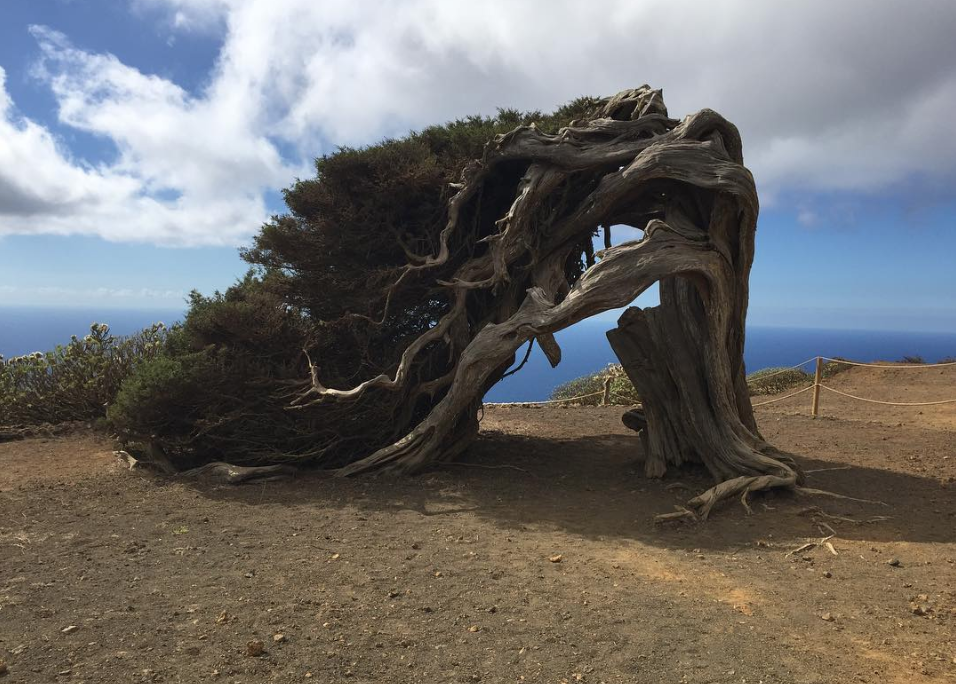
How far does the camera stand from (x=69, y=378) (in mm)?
11133

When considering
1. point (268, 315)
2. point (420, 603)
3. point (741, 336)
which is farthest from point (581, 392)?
point (420, 603)

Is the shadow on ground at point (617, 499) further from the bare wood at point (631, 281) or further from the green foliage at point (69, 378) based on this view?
the green foliage at point (69, 378)

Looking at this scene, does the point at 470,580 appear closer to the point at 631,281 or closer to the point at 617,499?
the point at 617,499

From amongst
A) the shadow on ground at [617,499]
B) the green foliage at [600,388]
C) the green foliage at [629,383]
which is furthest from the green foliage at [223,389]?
the green foliage at [629,383]

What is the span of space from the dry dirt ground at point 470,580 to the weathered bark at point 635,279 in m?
0.55

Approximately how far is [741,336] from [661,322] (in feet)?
3.41

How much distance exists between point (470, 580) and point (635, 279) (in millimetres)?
3803

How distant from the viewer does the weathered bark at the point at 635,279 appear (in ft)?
23.1

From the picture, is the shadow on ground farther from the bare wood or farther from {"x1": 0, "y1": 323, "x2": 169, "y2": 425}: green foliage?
{"x1": 0, "y1": 323, "x2": 169, "y2": 425}: green foliage

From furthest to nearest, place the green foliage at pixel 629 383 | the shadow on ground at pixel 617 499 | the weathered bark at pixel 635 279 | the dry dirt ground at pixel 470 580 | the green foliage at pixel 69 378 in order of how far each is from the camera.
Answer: the green foliage at pixel 629 383 < the green foliage at pixel 69 378 < the weathered bark at pixel 635 279 < the shadow on ground at pixel 617 499 < the dry dirt ground at pixel 470 580

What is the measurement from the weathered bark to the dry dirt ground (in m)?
0.55

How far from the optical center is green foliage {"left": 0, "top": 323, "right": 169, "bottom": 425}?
1094 cm

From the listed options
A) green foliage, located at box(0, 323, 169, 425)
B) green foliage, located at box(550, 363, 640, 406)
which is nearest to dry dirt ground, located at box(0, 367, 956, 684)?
green foliage, located at box(0, 323, 169, 425)

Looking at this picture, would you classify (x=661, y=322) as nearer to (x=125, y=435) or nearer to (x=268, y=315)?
(x=268, y=315)
